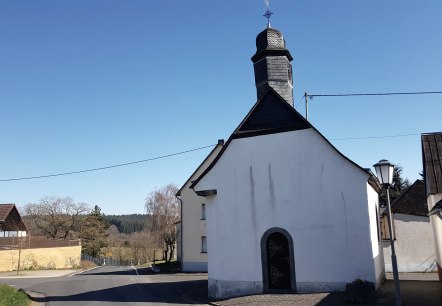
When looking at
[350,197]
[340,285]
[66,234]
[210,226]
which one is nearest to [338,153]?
[350,197]

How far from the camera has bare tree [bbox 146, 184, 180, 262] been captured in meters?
45.2

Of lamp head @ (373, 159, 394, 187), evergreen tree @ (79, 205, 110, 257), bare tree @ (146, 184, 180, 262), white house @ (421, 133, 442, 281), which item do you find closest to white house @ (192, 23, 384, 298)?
white house @ (421, 133, 442, 281)

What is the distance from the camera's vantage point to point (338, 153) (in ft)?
50.0

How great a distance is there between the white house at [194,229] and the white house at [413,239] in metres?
13.3

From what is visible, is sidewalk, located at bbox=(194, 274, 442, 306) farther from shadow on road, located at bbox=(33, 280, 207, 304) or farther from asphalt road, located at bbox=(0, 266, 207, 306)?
asphalt road, located at bbox=(0, 266, 207, 306)

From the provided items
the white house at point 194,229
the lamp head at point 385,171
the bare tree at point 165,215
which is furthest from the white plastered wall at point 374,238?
the bare tree at point 165,215

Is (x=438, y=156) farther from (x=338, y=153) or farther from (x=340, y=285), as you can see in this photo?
(x=340, y=285)

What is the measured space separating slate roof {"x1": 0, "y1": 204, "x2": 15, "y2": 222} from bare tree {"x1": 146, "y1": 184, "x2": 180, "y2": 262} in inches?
592

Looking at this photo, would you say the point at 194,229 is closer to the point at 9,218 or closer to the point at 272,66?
the point at 272,66

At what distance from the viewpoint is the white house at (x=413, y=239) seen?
74.3ft

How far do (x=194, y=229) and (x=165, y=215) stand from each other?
15726 mm

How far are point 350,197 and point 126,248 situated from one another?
71643 millimetres

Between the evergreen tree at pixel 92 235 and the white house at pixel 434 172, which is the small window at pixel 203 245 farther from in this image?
the evergreen tree at pixel 92 235

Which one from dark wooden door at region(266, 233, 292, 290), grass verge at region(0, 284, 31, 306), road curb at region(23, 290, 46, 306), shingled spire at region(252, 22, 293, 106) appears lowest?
road curb at region(23, 290, 46, 306)
